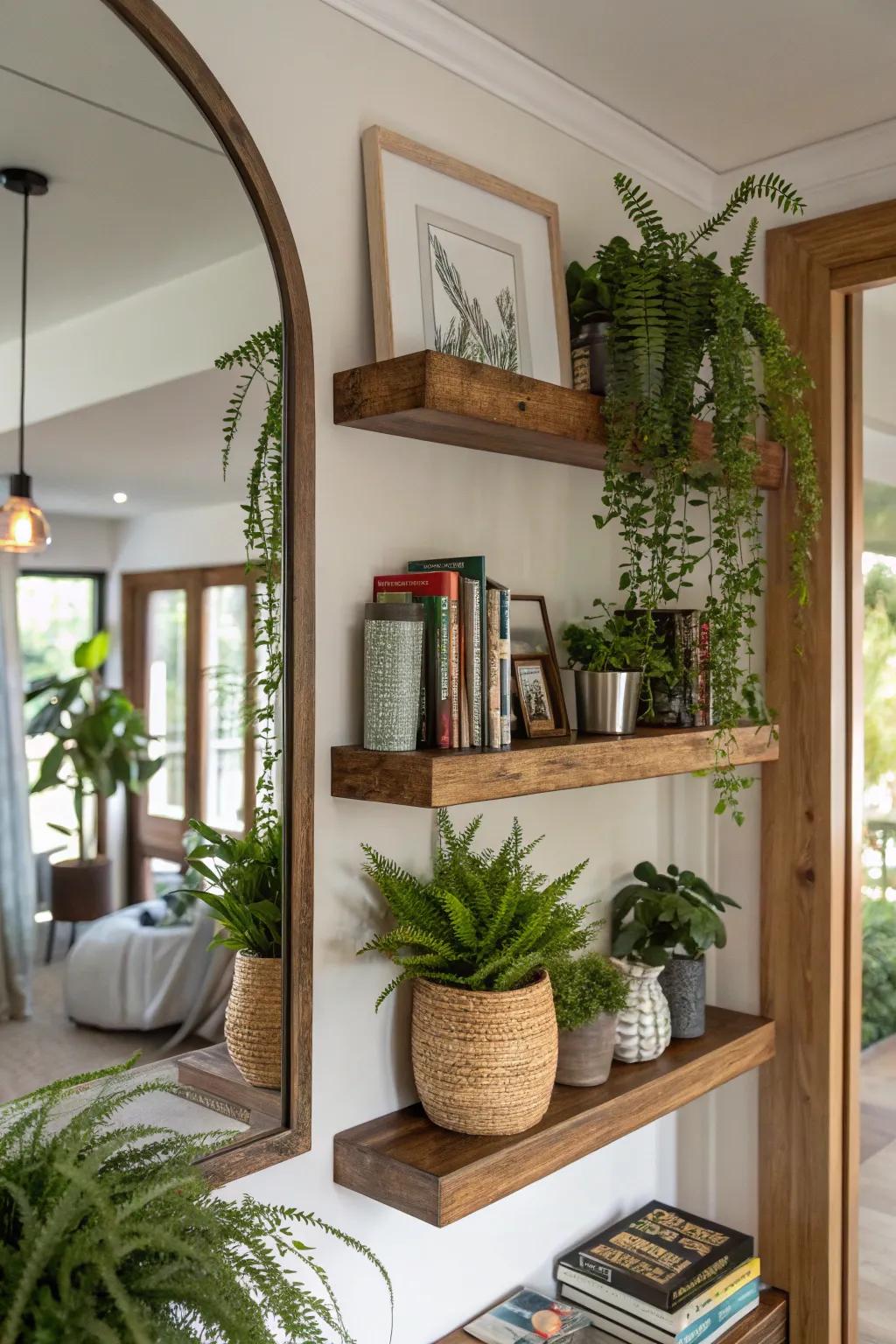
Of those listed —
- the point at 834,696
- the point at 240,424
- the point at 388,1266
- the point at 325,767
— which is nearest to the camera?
the point at 240,424

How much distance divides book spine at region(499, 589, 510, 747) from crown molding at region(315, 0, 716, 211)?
2.70ft

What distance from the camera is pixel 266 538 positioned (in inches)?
55.9

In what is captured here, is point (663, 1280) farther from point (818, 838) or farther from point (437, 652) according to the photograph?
point (437, 652)

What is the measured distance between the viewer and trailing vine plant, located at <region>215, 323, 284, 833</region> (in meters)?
1.41

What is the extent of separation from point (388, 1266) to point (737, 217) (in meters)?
1.95

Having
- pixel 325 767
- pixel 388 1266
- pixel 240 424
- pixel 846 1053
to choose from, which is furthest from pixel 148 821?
pixel 846 1053

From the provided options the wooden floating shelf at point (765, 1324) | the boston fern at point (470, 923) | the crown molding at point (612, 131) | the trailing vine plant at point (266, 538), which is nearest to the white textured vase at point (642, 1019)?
the boston fern at point (470, 923)

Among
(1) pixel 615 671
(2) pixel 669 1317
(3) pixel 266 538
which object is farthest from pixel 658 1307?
(3) pixel 266 538

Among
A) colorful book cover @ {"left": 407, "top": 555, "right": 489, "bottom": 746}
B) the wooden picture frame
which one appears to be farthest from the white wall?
colorful book cover @ {"left": 407, "top": 555, "right": 489, "bottom": 746}

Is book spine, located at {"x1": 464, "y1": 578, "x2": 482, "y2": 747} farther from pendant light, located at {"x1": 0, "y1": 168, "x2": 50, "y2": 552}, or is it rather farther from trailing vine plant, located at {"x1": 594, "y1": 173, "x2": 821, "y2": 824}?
pendant light, located at {"x1": 0, "y1": 168, "x2": 50, "y2": 552}

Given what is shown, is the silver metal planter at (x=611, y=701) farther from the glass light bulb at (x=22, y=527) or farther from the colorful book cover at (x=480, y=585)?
the glass light bulb at (x=22, y=527)

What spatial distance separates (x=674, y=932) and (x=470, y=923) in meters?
0.57

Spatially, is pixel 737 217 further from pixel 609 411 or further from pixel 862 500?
pixel 609 411

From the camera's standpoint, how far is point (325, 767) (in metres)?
1.50
